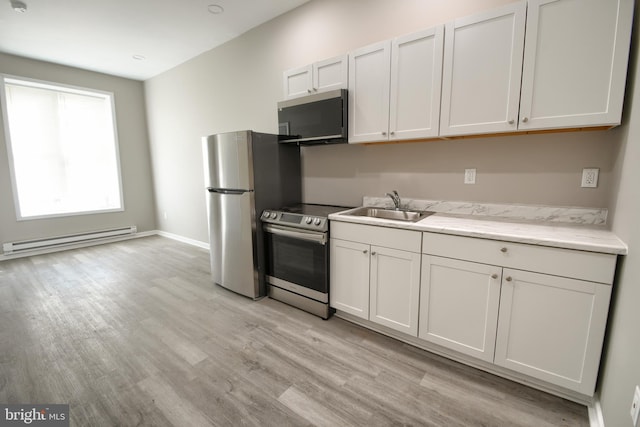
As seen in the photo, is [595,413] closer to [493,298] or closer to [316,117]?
[493,298]

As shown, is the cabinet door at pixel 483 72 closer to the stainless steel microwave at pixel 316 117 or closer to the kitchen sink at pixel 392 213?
the kitchen sink at pixel 392 213

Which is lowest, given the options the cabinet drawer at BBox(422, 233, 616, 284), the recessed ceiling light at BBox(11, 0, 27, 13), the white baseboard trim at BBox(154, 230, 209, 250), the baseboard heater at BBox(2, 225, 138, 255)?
the white baseboard trim at BBox(154, 230, 209, 250)

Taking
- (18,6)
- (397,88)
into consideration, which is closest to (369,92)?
(397,88)

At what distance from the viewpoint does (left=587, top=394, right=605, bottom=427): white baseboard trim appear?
1370mm

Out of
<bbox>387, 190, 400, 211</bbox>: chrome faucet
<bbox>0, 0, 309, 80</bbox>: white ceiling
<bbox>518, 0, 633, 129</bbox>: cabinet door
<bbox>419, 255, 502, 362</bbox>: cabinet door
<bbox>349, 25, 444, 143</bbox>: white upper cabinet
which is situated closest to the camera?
<bbox>518, 0, 633, 129</bbox>: cabinet door

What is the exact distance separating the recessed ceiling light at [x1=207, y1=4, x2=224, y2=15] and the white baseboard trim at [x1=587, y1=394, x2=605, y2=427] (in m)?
4.34

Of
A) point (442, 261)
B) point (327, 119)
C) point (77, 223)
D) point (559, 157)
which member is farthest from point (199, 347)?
point (77, 223)

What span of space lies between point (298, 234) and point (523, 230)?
1656 millimetres

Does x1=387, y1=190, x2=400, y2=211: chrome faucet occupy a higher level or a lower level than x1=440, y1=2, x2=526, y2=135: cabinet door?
lower

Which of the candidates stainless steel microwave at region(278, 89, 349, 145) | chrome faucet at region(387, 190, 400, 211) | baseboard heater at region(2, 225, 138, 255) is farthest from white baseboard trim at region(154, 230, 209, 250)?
chrome faucet at region(387, 190, 400, 211)

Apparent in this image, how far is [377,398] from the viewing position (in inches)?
63.0

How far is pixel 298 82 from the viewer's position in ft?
9.05

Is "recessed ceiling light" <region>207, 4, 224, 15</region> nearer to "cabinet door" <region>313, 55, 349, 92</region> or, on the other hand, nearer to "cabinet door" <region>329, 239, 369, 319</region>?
"cabinet door" <region>313, 55, 349, 92</region>

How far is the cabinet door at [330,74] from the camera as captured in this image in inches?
94.7
